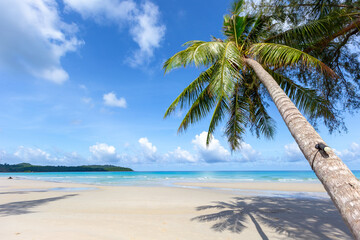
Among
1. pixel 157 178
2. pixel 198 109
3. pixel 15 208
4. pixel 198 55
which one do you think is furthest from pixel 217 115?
pixel 157 178

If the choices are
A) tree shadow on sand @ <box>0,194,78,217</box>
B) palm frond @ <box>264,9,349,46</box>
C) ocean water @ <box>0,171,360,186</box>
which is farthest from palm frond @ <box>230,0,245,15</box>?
ocean water @ <box>0,171,360,186</box>

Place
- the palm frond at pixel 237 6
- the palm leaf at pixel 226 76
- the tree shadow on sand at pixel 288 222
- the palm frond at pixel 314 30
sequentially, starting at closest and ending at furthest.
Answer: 1. the palm leaf at pixel 226 76
2. the tree shadow on sand at pixel 288 222
3. the palm frond at pixel 314 30
4. the palm frond at pixel 237 6

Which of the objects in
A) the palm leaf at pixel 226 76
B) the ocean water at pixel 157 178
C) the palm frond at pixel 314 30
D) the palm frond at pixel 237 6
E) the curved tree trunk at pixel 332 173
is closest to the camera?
→ the curved tree trunk at pixel 332 173

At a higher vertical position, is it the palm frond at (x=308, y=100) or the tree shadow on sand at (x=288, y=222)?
the palm frond at (x=308, y=100)

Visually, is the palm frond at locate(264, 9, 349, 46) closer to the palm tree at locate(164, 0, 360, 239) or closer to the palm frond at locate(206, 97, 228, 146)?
the palm tree at locate(164, 0, 360, 239)

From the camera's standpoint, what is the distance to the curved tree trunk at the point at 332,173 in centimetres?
164

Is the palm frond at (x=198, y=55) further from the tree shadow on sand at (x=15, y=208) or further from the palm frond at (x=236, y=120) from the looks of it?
the tree shadow on sand at (x=15, y=208)

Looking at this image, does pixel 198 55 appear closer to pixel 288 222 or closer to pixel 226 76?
pixel 226 76

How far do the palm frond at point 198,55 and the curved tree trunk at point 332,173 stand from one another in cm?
249

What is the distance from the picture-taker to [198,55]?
15.7ft

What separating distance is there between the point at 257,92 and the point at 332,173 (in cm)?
577

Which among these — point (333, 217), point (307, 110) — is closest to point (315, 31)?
point (307, 110)

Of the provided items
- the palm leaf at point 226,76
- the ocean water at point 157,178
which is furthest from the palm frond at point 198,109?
the ocean water at point 157,178

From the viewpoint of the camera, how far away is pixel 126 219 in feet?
19.1
